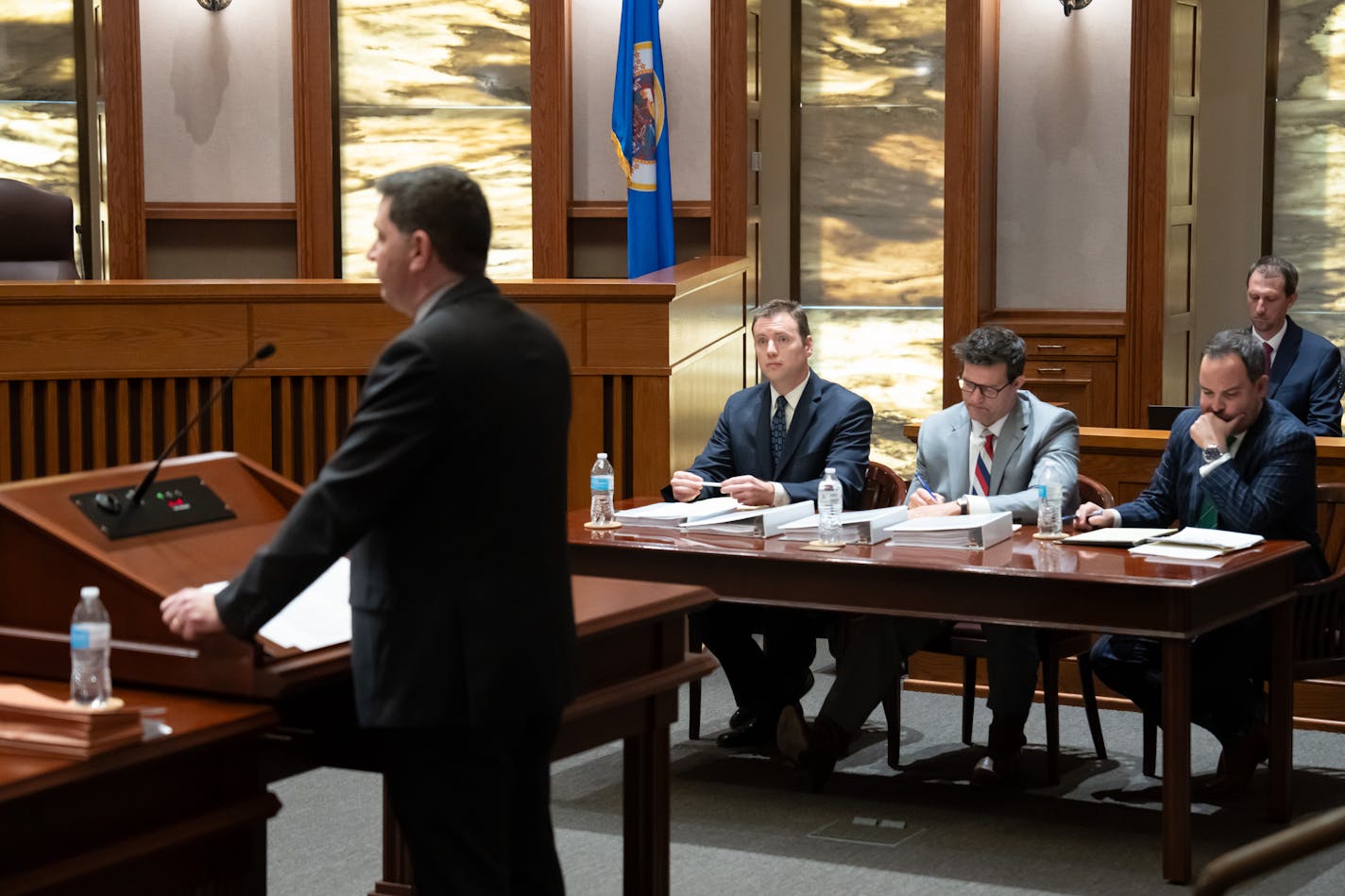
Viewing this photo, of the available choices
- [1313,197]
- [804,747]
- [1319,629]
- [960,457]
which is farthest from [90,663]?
[1313,197]

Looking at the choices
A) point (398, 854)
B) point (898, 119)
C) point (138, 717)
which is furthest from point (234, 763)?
point (898, 119)

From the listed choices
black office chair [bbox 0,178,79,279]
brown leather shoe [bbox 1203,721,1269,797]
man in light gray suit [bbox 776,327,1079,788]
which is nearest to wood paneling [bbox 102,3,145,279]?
black office chair [bbox 0,178,79,279]

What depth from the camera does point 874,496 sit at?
5.27 m

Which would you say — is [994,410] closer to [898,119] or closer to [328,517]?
[328,517]

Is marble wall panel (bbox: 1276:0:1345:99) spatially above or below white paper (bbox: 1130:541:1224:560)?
above

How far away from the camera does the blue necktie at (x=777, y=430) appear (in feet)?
17.1

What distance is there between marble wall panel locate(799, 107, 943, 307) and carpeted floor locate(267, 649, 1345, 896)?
420cm

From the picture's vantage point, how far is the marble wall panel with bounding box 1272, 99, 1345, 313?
→ 850 cm

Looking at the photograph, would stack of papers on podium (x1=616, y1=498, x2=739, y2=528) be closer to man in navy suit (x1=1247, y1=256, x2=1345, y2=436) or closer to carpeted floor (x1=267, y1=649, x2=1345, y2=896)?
carpeted floor (x1=267, y1=649, x2=1345, y2=896)

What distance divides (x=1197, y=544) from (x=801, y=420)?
1286 millimetres

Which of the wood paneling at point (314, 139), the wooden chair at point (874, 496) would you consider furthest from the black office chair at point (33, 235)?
the wooden chair at point (874, 496)

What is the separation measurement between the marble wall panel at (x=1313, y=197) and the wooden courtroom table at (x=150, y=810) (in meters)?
7.15

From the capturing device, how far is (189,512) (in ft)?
9.39

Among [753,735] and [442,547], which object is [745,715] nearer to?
[753,735]
